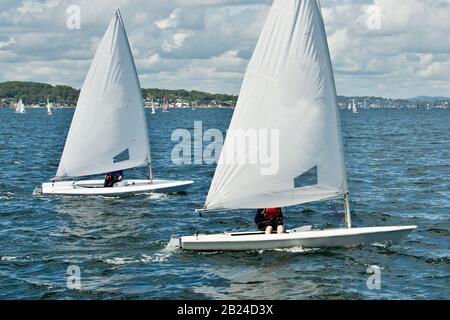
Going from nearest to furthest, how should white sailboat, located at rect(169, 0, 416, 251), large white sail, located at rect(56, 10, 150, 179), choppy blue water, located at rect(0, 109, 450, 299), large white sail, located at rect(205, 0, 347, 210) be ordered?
choppy blue water, located at rect(0, 109, 450, 299) → large white sail, located at rect(205, 0, 347, 210) → white sailboat, located at rect(169, 0, 416, 251) → large white sail, located at rect(56, 10, 150, 179)

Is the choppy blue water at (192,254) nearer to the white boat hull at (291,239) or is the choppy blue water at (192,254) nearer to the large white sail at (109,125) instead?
the white boat hull at (291,239)

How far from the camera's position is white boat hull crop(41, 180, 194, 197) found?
41.7m

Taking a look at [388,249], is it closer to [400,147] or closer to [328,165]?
[328,165]

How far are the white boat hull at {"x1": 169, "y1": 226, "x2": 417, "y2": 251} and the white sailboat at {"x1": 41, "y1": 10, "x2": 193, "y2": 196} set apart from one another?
15583 mm

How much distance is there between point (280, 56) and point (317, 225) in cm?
936

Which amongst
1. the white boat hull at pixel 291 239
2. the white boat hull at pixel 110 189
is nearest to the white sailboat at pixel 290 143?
the white boat hull at pixel 291 239

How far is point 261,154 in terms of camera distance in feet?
90.4

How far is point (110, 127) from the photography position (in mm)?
43375

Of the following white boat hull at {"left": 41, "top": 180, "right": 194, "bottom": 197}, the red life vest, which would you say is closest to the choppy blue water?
white boat hull at {"left": 41, "top": 180, "right": 194, "bottom": 197}

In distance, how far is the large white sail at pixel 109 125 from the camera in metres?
43.1

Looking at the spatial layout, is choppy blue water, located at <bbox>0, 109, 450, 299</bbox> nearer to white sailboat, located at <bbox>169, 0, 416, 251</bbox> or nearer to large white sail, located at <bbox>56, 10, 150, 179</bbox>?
white sailboat, located at <bbox>169, 0, 416, 251</bbox>

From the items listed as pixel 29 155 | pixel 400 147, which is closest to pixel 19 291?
pixel 29 155

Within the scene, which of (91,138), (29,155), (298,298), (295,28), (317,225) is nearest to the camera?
(298,298)

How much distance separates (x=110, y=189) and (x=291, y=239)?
17238 mm
